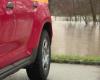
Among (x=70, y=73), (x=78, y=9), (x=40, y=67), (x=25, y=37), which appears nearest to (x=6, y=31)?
(x=25, y=37)

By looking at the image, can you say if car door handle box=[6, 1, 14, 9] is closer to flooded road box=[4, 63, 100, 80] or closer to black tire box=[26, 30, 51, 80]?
Result: black tire box=[26, 30, 51, 80]

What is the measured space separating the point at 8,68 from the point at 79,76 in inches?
93.2

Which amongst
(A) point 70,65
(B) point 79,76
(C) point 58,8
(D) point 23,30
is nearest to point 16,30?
(D) point 23,30

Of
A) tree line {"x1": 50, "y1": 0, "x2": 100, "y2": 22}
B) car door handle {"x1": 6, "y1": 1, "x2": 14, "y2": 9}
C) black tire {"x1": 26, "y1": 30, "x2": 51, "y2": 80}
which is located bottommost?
tree line {"x1": 50, "y1": 0, "x2": 100, "y2": 22}

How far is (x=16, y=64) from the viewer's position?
20.1 feet

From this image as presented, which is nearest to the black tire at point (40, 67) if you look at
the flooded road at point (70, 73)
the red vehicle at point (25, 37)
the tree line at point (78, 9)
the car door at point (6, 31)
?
the red vehicle at point (25, 37)

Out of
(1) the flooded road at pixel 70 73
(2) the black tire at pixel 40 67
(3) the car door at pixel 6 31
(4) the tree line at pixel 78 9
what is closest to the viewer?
(3) the car door at pixel 6 31

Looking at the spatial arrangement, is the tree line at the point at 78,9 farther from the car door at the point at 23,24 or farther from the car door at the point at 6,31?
the car door at the point at 6,31

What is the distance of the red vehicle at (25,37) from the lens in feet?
18.4

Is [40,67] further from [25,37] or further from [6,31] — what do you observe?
[6,31]

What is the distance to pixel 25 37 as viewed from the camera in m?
6.46

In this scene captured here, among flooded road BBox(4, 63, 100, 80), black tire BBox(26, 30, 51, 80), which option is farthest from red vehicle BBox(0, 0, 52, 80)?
flooded road BBox(4, 63, 100, 80)

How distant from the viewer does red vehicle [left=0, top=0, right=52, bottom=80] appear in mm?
5617

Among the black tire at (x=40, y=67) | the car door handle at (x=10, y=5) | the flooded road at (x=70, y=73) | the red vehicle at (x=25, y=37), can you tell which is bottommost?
the flooded road at (x=70, y=73)
